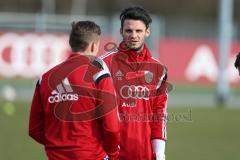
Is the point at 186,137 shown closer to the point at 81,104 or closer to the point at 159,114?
the point at 159,114

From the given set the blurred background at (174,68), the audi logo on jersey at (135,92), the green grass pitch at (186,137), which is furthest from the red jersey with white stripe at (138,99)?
the blurred background at (174,68)

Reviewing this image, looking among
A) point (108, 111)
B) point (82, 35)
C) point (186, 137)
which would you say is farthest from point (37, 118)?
point (186, 137)

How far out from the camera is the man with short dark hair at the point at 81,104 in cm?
514

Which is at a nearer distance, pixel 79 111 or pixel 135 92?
→ pixel 79 111

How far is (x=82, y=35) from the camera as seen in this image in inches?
201

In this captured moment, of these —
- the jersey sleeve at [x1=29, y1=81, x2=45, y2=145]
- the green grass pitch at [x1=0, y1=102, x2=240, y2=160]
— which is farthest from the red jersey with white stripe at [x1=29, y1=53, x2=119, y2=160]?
the green grass pitch at [x1=0, y1=102, x2=240, y2=160]

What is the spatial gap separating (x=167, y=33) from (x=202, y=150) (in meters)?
23.2

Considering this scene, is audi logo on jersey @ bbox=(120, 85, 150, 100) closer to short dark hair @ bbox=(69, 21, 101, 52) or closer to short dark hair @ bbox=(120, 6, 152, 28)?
short dark hair @ bbox=(120, 6, 152, 28)

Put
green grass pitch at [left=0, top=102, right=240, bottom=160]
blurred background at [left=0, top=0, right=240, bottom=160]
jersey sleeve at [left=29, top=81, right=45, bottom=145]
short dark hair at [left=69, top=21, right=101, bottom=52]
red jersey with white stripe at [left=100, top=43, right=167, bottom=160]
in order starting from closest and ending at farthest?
short dark hair at [left=69, top=21, right=101, bottom=52] < jersey sleeve at [left=29, top=81, right=45, bottom=145] < red jersey with white stripe at [left=100, top=43, right=167, bottom=160] < green grass pitch at [left=0, top=102, right=240, bottom=160] < blurred background at [left=0, top=0, right=240, bottom=160]

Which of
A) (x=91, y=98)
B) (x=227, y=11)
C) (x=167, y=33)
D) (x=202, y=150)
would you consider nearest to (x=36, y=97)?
(x=91, y=98)

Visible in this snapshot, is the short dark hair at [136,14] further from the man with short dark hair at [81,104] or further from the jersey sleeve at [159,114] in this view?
the man with short dark hair at [81,104]

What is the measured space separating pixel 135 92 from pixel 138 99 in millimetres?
76

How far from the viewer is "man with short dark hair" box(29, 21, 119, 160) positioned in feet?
16.9

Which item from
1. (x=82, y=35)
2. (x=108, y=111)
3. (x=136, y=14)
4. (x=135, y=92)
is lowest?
(x=108, y=111)
